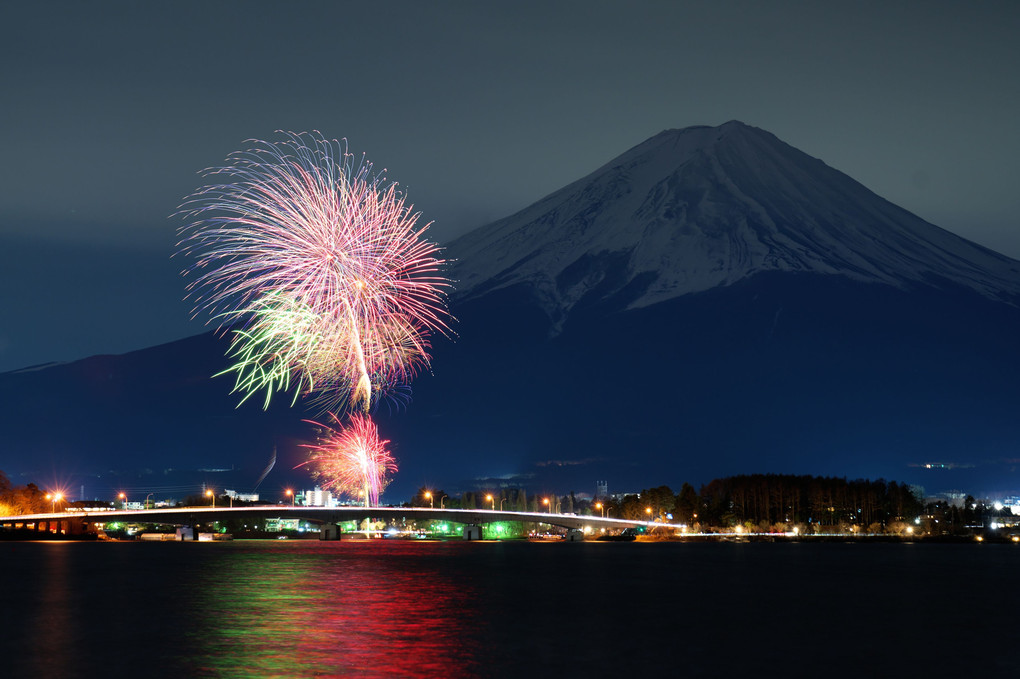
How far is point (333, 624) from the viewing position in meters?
52.1

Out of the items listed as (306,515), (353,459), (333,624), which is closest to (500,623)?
(333,624)

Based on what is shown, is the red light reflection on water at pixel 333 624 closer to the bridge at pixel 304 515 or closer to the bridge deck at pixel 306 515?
the bridge at pixel 304 515

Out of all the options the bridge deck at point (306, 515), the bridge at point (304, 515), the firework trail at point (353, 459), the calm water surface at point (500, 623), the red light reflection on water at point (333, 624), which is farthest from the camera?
the bridge at point (304, 515)

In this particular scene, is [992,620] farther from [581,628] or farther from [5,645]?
[5,645]

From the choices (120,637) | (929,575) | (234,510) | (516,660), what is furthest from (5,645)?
(234,510)

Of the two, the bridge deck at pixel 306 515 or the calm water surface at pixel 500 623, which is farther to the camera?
the bridge deck at pixel 306 515

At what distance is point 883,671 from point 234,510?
131529 mm

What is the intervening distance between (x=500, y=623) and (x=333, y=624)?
7773 mm

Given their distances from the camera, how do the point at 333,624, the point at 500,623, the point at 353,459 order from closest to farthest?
the point at 333,624, the point at 500,623, the point at 353,459

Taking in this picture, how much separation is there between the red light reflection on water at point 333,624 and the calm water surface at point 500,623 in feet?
0.43

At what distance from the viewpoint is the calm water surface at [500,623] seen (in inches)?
1641

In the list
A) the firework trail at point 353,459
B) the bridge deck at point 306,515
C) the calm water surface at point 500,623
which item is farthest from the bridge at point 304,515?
the calm water surface at point 500,623

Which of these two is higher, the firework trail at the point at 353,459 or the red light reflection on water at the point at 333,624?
the firework trail at the point at 353,459

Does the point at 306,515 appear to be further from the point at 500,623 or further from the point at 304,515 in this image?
the point at 500,623
